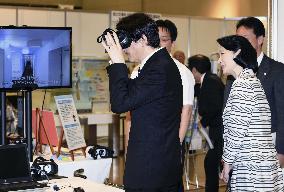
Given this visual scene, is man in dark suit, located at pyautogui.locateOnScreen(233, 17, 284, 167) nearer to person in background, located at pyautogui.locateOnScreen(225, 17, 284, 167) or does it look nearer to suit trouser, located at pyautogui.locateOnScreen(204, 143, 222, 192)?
person in background, located at pyautogui.locateOnScreen(225, 17, 284, 167)

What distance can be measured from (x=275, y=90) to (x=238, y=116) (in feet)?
1.96

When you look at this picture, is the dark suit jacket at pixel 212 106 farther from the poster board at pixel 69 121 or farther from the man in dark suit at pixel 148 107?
the man in dark suit at pixel 148 107

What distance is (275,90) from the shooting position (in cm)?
324

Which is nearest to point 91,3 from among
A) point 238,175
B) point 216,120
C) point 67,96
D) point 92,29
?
point 92,29

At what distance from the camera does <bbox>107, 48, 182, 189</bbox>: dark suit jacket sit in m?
2.39

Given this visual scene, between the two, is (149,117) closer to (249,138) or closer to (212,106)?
(249,138)

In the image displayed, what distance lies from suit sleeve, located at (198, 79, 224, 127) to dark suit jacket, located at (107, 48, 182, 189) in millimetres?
2720

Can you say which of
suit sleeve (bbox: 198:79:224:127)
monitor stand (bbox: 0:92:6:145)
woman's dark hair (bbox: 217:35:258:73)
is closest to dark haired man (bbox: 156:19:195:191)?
woman's dark hair (bbox: 217:35:258:73)

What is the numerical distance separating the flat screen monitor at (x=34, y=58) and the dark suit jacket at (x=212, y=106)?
186 centimetres

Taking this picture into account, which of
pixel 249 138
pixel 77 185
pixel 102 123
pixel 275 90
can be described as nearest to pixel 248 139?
pixel 249 138

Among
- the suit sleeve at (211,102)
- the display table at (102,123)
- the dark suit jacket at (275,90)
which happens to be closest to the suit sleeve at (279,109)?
the dark suit jacket at (275,90)

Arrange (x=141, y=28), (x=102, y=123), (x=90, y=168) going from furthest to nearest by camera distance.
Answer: (x=102, y=123), (x=90, y=168), (x=141, y=28)

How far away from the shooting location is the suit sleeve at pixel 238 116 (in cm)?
273

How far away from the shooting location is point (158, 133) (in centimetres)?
241
